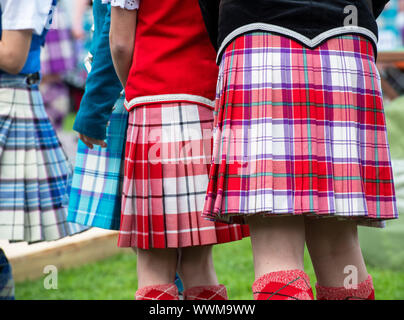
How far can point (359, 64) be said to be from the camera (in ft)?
4.58

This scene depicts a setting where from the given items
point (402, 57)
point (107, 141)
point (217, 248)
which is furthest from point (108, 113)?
point (402, 57)

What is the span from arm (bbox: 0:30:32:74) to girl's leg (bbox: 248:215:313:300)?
1174 millimetres

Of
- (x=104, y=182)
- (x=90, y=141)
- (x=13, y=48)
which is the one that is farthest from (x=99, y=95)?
(x=13, y=48)

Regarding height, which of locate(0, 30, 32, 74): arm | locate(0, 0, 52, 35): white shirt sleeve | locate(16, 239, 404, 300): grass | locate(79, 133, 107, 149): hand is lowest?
locate(16, 239, 404, 300): grass

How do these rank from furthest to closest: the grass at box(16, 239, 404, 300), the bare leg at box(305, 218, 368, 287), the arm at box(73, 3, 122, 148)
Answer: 1. the grass at box(16, 239, 404, 300)
2. the arm at box(73, 3, 122, 148)
3. the bare leg at box(305, 218, 368, 287)

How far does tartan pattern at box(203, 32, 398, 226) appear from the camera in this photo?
1.34 m

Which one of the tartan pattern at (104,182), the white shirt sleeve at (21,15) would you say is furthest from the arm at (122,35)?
the white shirt sleeve at (21,15)

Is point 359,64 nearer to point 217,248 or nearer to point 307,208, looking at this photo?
point 307,208

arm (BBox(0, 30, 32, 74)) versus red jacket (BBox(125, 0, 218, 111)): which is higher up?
arm (BBox(0, 30, 32, 74))

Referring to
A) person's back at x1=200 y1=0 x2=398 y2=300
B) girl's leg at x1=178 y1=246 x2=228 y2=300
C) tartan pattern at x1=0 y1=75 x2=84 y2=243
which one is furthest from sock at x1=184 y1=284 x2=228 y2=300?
tartan pattern at x1=0 y1=75 x2=84 y2=243

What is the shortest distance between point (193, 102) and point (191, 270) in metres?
0.52

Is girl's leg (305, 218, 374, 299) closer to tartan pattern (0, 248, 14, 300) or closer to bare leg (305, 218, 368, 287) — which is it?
bare leg (305, 218, 368, 287)

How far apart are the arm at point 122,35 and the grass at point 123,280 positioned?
1.48 m

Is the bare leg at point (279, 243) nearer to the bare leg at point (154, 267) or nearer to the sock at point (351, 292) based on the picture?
the sock at point (351, 292)
